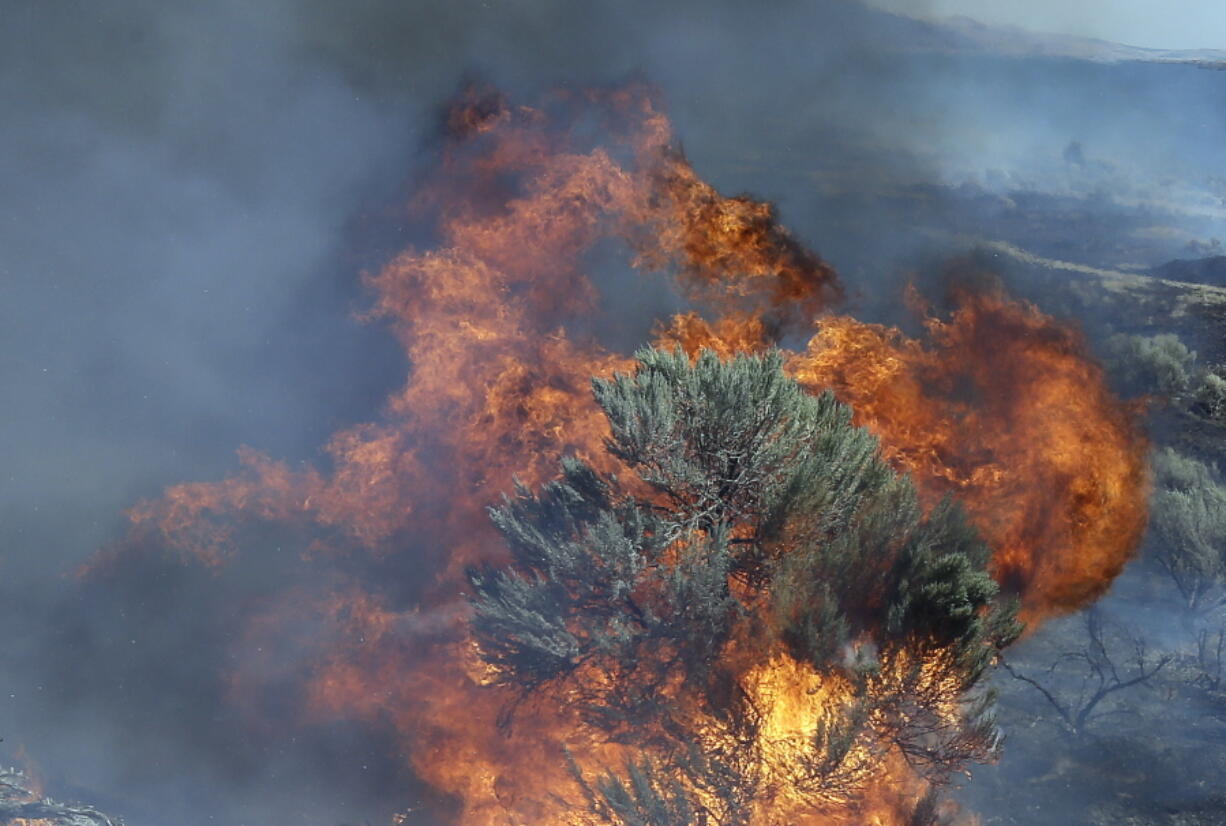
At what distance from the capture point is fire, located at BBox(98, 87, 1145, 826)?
19.6 meters

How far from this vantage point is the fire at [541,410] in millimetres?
19562

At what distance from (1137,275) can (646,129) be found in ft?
87.1

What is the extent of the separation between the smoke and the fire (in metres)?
0.65

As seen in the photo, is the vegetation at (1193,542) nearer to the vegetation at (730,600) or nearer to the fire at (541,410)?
the fire at (541,410)

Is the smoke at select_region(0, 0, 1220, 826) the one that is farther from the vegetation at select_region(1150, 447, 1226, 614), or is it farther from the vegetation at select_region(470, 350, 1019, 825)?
the vegetation at select_region(1150, 447, 1226, 614)

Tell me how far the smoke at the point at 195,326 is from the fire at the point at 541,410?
0.65m

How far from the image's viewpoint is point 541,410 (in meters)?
20.4

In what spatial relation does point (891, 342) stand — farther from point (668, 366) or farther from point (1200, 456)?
point (1200, 456)

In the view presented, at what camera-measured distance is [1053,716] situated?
22828 millimetres

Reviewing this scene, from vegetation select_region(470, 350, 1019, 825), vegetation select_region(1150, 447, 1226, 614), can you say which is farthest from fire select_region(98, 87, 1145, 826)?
vegetation select_region(470, 350, 1019, 825)

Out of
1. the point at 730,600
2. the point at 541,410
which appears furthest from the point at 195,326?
the point at 730,600

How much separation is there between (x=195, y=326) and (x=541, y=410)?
29.1 ft

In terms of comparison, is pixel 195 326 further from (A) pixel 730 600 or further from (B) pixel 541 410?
(A) pixel 730 600

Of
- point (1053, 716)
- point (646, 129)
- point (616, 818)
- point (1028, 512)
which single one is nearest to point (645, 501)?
point (616, 818)
